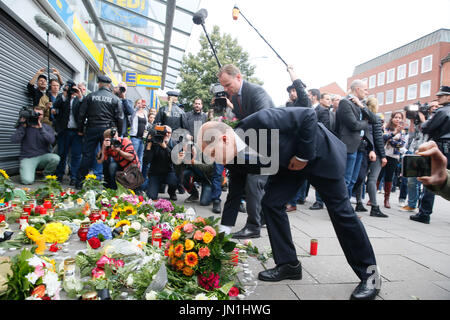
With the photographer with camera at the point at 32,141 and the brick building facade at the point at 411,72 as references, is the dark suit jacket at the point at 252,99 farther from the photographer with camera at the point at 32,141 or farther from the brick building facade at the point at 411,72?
the brick building facade at the point at 411,72

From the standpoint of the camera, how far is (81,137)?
6914mm

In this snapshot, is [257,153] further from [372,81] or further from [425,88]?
[372,81]

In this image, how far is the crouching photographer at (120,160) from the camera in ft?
17.2

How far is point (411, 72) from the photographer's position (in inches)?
1577

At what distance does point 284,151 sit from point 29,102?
729 cm

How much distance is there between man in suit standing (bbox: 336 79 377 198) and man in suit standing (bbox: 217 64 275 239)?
2166mm

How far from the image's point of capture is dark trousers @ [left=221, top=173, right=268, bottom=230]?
342 cm

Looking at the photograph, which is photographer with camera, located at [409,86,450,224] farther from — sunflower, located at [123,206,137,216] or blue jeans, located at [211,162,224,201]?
sunflower, located at [123,206,137,216]

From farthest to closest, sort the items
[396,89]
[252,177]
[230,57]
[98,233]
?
[396,89]
[230,57]
[252,177]
[98,233]

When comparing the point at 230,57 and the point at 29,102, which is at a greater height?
the point at 230,57

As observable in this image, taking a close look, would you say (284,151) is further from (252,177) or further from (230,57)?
(230,57)

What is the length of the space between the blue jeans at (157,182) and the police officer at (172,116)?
1190 millimetres

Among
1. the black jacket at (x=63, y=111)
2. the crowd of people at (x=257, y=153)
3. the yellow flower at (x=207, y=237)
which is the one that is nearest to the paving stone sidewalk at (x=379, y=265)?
the crowd of people at (x=257, y=153)

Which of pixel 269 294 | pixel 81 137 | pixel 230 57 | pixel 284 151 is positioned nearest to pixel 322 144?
pixel 284 151
